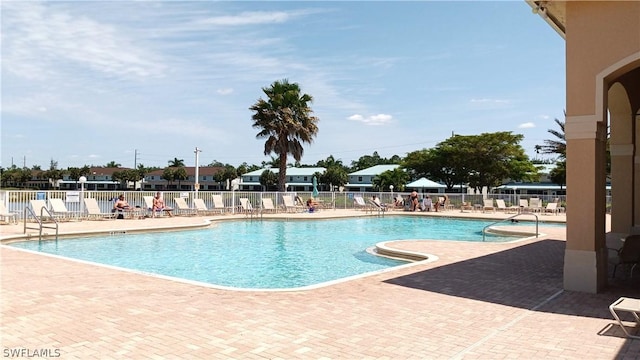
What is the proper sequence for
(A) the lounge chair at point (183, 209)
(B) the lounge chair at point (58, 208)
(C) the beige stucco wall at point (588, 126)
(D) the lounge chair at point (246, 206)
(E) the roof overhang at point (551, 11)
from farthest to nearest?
(D) the lounge chair at point (246, 206), (A) the lounge chair at point (183, 209), (B) the lounge chair at point (58, 208), (E) the roof overhang at point (551, 11), (C) the beige stucco wall at point (588, 126)

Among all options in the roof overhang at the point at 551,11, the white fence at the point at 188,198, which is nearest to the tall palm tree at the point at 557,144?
the white fence at the point at 188,198

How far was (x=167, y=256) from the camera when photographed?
12156 mm

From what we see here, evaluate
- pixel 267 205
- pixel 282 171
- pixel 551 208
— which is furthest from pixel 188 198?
pixel 551 208

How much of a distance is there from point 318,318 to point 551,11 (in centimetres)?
732

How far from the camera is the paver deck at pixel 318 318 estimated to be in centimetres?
443

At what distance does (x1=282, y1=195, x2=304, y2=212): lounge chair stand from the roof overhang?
18.1 meters

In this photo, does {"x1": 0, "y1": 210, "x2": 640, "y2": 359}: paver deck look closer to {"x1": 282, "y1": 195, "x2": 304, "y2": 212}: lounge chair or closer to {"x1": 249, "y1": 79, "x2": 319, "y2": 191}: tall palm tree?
{"x1": 282, "y1": 195, "x2": 304, "y2": 212}: lounge chair

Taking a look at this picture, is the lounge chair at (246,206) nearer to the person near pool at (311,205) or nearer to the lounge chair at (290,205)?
the lounge chair at (290,205)

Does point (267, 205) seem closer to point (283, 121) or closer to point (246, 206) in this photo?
point (246, 206)

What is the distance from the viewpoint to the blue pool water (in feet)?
33.1

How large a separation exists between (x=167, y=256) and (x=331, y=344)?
28.2 ft

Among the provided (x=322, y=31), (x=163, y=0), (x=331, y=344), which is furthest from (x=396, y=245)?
(x=322, y=31)

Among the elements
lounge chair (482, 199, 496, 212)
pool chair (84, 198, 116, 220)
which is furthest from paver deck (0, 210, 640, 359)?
lounge chair (482, 199, 496, 212)

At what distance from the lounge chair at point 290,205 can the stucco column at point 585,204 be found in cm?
1945
